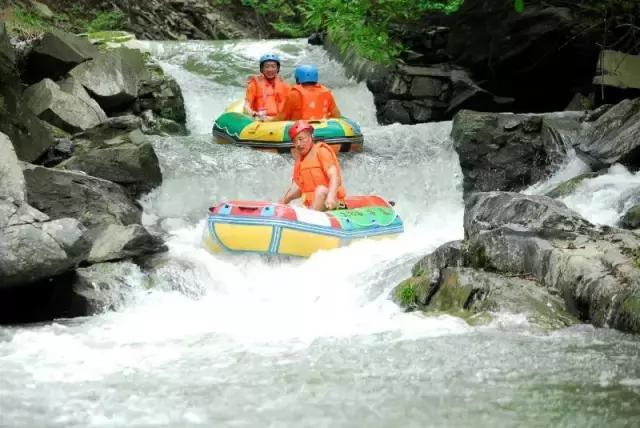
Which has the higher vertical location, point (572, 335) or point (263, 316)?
point (572, 335)

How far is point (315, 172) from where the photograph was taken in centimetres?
858

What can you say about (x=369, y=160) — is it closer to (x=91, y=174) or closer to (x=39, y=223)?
(x=91, y=174)

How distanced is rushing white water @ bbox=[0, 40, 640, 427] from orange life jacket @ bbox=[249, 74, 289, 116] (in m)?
3.45

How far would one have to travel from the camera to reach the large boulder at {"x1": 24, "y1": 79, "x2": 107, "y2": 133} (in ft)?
35.0

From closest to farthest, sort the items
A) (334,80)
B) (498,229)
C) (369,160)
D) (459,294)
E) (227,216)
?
(459,294) → (498,229) → (227,216) → (369,160) → (334,80)

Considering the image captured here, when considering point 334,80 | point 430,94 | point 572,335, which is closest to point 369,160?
point 430,94

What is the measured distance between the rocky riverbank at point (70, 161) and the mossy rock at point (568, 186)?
14.5ft

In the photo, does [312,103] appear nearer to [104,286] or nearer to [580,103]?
[580,103]

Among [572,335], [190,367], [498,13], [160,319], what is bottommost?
[160,319]

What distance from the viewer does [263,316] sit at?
613 cm

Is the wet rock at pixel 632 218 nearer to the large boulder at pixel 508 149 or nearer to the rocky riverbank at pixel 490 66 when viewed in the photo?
the large boulder at pixel 508 149

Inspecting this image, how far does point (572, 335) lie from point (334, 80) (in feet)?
37.2

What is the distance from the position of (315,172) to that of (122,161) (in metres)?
2.33

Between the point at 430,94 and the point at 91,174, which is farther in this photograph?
the point at 430,94
